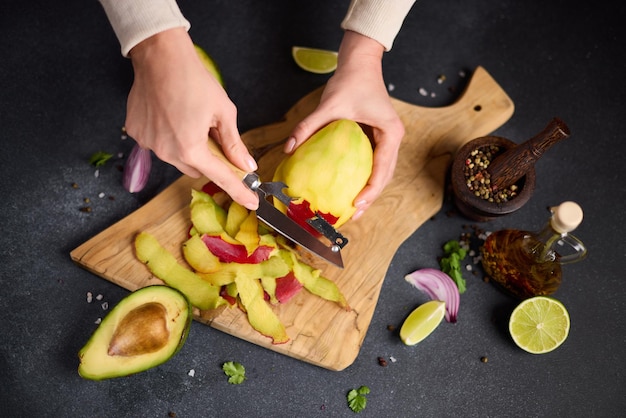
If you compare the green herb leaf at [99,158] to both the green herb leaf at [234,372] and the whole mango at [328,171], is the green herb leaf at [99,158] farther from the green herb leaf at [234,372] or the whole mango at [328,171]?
the green herb leaf at [234,372]

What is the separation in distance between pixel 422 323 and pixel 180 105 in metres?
0.81

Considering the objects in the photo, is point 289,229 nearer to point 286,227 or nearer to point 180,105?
point 286,227

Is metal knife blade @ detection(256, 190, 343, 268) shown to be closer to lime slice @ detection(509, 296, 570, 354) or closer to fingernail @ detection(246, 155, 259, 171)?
fingernail @ detection(246, 155, 259, 171)

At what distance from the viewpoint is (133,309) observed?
1.38 m

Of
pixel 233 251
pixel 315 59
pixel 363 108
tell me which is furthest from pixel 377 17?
pixel 233 251

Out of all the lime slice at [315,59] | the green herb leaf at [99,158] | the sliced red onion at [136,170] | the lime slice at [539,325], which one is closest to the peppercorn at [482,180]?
the lime slice at [539,325]

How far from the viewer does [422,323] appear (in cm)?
160

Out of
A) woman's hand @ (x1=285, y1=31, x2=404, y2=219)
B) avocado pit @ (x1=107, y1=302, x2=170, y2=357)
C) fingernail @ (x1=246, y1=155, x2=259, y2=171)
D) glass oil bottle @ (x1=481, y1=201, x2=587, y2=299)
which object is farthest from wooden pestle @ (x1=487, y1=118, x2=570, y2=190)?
avocado pit @ (x1=107, y1=302, x2=170, y2=357)

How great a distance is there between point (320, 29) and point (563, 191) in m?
0.87

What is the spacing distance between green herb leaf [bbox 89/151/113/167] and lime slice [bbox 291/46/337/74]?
23.8 inches

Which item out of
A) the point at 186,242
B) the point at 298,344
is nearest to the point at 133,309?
the point at 186,242

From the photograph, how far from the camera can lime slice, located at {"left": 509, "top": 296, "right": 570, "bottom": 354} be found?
160 cm

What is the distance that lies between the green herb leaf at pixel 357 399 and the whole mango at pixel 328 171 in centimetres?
45

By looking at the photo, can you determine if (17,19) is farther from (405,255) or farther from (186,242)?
(405,255)
